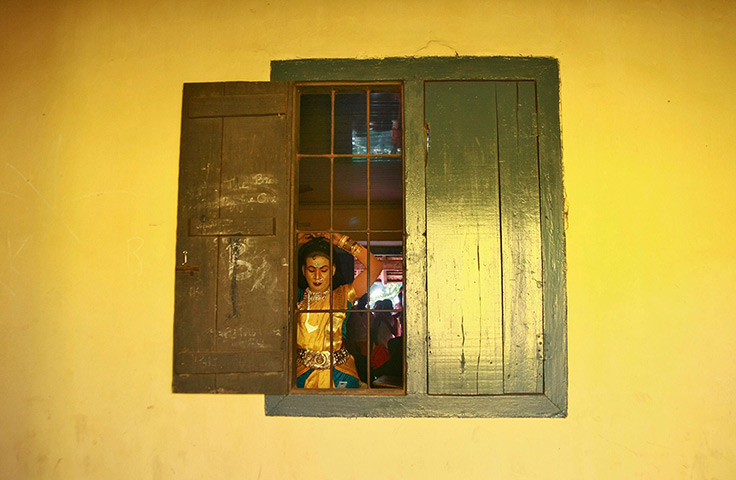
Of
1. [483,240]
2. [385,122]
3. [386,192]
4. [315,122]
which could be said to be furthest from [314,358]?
[386,192]

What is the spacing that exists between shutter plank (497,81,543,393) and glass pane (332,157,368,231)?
2.96 metres

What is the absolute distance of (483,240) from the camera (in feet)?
8.71

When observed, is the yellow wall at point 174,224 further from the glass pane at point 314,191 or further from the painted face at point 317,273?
the glass pane at point 314,191

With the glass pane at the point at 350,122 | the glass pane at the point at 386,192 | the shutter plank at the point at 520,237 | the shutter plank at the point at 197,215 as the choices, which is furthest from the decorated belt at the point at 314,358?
the glass pane at the point at 386,192

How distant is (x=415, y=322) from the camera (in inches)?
103

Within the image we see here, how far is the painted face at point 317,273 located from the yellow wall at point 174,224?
91cm

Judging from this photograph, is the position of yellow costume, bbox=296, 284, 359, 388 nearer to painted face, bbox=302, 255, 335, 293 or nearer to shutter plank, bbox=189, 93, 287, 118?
painted face, bbox=302, 255, 335, 293

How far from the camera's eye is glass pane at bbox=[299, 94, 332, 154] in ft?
Answer: 13.9

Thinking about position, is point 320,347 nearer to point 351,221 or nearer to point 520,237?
point 520,237

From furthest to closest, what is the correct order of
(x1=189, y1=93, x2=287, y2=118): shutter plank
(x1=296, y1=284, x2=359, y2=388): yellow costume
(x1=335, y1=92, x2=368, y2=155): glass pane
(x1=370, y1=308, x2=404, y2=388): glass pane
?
(x1=335, y1=92, x2=368, y2=155): glass pane → (x1=370, y1=308, x2=404, y2=388): glass pane → (x1=296, y1=284, x2=359, y2=388): yellow costume → (x1=189, y1=93, x2=287, y2=118): shutter plank

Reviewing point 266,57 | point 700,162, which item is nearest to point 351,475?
point 266,57

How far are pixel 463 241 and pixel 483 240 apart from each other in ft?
0.35

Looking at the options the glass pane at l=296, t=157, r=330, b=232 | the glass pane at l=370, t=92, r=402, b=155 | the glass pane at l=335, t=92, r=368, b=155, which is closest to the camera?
the glass pane at l=370, t=92, r=402, b=155

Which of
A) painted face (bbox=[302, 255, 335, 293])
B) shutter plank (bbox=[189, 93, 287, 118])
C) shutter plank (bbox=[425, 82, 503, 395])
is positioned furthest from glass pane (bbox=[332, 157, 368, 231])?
shutter plank (bbox=[425, 82, 503, 395])
